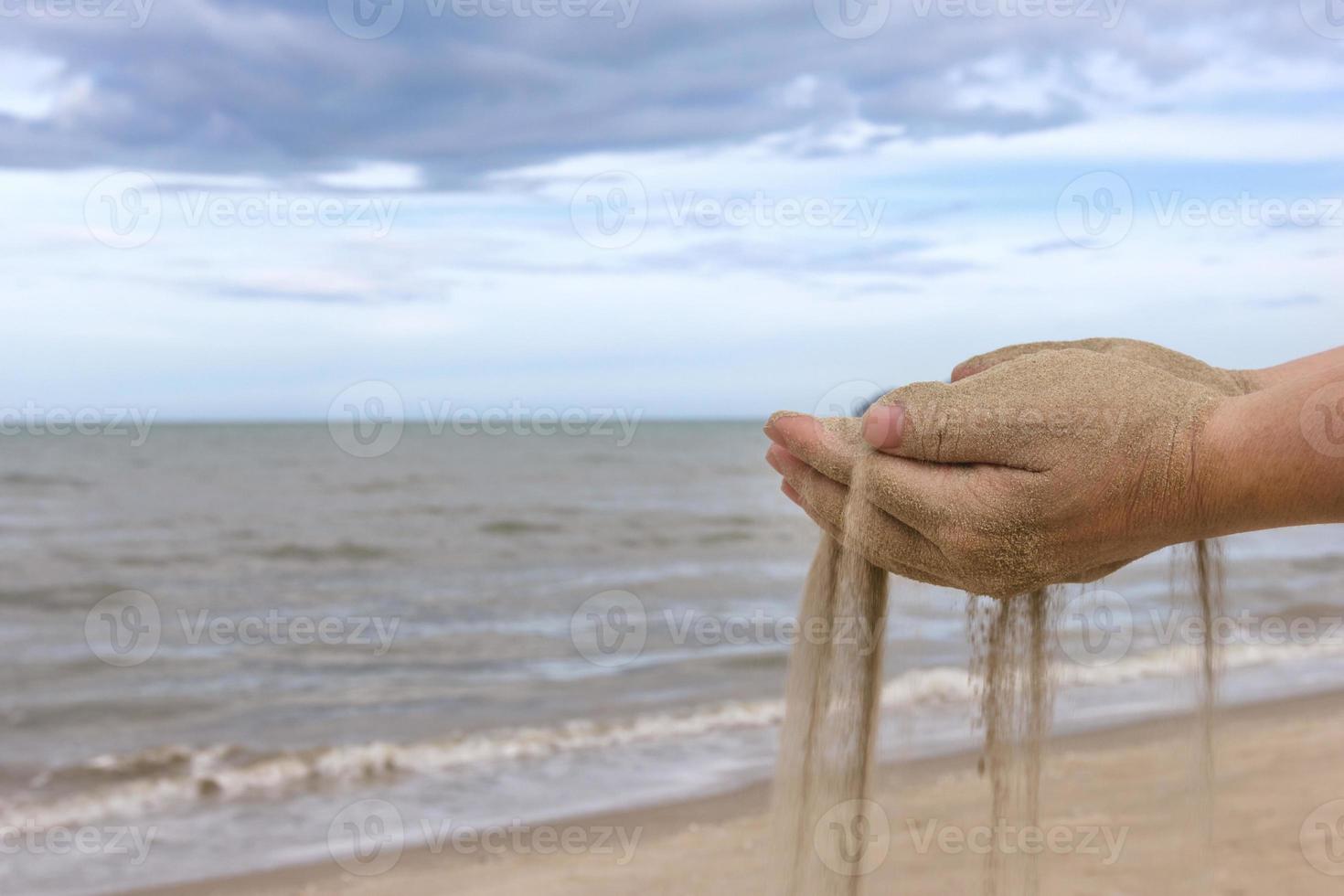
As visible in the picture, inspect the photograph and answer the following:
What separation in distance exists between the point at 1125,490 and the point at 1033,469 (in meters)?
0.15

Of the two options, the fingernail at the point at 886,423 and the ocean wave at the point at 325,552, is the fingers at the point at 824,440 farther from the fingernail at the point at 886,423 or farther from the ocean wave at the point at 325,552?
the ocean wave at the point at 325,552

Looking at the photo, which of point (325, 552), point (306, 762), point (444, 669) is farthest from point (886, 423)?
point (325, 552)

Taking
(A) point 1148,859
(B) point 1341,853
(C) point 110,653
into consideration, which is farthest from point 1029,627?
(C) point 110,653

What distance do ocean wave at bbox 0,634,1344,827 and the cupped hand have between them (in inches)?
164

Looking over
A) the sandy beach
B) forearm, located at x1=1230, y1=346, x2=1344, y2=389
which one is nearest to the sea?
the sandy beach

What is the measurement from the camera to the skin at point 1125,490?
163 centimetres

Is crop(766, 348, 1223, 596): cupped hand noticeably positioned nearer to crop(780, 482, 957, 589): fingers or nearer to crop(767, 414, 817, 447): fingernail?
crop(780, 482, 957, 589): fingers

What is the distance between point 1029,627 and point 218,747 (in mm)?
6361

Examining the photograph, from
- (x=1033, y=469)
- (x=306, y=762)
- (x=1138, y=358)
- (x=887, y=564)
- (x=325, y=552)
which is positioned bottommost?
(x=306, y=762)

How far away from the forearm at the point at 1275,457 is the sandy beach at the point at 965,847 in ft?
8.16

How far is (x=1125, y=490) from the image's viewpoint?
1662 millimetres

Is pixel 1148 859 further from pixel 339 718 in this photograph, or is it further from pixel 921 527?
pixel 339 718

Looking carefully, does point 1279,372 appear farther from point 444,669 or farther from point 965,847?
point 444,669

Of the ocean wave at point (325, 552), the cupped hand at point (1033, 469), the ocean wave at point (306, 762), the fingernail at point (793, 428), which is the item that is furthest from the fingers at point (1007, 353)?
the ocean wave at point (325, 552)
